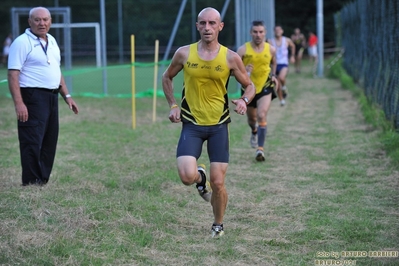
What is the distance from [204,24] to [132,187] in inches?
113

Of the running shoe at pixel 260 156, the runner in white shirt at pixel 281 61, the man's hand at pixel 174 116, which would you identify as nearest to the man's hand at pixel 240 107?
the man's hand at pixel 174 116

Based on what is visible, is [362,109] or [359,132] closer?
[359,132]

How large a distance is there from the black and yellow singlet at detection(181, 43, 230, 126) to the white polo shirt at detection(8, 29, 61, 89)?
219 centimetres

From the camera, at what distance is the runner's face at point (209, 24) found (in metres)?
6.15

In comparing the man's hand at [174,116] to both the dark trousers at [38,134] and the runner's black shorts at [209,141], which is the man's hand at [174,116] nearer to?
the runner's black shorts at [209,141]

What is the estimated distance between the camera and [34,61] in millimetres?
7863

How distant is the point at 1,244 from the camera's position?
5.65m

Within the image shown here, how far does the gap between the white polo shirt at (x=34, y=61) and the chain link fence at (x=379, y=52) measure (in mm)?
5922

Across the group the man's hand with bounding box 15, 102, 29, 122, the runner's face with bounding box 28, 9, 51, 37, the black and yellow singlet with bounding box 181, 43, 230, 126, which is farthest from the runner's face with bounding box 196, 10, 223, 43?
the man's hand with bounding box 15, 102, 29, 122

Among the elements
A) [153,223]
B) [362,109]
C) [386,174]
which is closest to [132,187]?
[153,223]

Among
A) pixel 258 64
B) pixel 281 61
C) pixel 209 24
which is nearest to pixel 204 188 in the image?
pixel 209 24

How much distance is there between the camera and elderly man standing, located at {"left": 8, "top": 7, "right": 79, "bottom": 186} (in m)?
7.73

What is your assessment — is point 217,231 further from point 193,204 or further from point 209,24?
point 209,24

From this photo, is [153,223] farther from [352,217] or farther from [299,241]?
[352,217]
